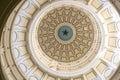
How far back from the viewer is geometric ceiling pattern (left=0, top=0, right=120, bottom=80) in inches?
816

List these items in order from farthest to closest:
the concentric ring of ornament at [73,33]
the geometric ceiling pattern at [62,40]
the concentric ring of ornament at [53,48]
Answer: the concentric ring of ornament at [73,33] → the concentric ring of ornament at [53,48] → the geometric ceiling pattern at [62,40]

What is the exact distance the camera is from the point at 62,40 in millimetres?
25438

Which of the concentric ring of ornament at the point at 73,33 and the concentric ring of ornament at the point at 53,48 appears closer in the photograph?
the concentric ring of ornament at the point at 53,48

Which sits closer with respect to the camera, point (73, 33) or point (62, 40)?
point (73, 33)

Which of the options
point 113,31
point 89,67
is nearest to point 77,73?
point 89,67

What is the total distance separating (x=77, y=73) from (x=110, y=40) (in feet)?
12.7

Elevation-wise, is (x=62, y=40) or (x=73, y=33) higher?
(x=73, y=33)

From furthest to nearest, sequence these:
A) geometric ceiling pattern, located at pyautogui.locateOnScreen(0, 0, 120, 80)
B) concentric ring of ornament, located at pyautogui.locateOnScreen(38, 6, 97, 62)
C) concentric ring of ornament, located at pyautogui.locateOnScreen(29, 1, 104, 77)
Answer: concentric ring of ornament, located at pyautogui.locateOnScreen(38, 6, 97, 62), concentric ring of ornament, located at pyautogui.locateOnScreen(29, 1, 104, 77), geometric ceiling pattern, located at pyautogui.locateOnScreen(0, 0, 120, 80)

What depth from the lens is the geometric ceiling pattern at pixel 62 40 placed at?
68.0 feet

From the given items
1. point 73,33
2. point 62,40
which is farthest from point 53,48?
point 73,33

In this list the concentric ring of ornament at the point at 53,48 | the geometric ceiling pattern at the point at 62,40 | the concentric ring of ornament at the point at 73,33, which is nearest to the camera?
the geometric ceiling pattern at the point at 62,40

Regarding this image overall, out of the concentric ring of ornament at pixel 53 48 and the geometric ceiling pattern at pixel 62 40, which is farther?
the concentric ring of ornament at pixel 53 48

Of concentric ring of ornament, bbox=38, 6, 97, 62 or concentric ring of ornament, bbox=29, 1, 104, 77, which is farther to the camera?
concentric ring of ornament, bbox=38, 6, 97, 62

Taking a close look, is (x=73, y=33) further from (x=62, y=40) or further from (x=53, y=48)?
(x=53, y=48)
